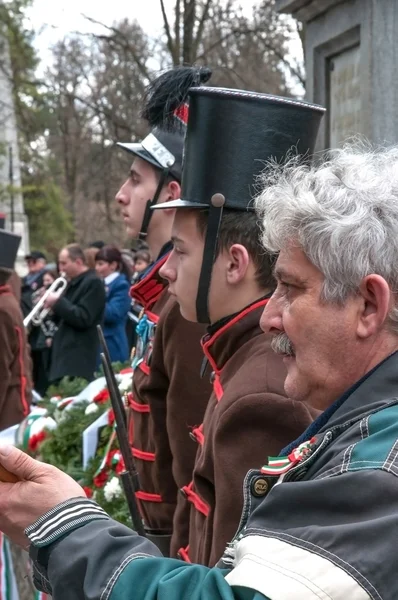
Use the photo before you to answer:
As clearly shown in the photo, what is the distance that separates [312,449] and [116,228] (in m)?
29.3

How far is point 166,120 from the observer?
12.9 ft

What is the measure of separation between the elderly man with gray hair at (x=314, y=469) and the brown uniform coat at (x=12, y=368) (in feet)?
14.3

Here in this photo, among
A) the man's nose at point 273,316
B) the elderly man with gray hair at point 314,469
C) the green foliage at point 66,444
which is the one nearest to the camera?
the elderly man with gray hair at point 314,469

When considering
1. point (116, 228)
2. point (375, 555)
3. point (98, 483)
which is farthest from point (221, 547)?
point (116, 228)

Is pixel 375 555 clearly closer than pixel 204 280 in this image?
Yes

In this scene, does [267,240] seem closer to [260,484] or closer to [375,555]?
[260,484]

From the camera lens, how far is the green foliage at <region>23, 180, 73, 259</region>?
96.8ft

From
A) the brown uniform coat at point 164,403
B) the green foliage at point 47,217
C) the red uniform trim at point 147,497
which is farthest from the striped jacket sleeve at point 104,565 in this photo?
the green foliage at point 47,217

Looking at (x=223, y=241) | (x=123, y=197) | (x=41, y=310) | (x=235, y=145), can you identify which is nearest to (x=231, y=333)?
(x=223, y=241)

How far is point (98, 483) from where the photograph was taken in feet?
15.9

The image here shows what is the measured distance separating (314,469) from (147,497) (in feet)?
7.38

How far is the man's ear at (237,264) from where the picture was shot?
2.73 m

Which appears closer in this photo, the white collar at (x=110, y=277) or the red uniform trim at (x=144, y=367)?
the red uniform trim at (x=144, y=367)

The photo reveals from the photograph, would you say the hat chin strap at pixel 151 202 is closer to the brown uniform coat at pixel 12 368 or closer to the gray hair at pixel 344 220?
the gray hair at pixel 344 220
